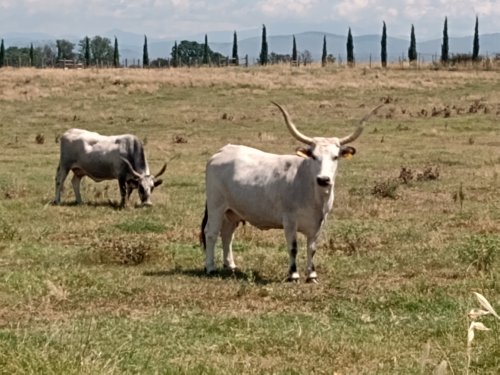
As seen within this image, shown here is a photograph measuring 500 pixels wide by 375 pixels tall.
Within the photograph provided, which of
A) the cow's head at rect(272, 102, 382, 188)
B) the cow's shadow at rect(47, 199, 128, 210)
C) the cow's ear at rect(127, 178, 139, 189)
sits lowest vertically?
the cow's shadow at rect(47, 199, 128, 210)

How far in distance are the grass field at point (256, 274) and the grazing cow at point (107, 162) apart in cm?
49

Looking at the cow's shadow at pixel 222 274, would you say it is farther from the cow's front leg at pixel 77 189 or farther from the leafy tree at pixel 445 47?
the leafy tree at pixel 445 47

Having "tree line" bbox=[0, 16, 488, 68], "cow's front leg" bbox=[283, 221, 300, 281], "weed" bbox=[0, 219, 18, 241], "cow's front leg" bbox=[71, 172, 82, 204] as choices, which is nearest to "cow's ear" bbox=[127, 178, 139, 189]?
"cow's front leg" bbox=[71, 172, 82, 204]

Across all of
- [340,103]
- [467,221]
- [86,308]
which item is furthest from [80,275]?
[340,103]

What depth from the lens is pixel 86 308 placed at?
9.57 m

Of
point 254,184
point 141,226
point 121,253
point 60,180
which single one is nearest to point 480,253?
point 254,184

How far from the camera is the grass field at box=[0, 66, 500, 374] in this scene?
7172 mm

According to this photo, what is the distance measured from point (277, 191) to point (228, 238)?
3.82 feet

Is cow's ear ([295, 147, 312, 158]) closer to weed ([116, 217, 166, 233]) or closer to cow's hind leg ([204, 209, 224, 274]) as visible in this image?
cow's hind leg ([204, 209, 224, 274])

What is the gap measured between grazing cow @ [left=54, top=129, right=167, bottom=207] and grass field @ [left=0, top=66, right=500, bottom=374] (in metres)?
0.49

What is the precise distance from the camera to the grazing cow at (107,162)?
19.7 metres

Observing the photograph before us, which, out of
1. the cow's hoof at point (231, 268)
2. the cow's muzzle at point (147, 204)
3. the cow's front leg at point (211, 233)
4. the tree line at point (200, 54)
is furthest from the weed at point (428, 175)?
the tree line at point (200, 54)

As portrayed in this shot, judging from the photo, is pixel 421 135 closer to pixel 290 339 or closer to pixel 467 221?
pixel 467 221

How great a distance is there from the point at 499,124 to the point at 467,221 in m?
20.6
